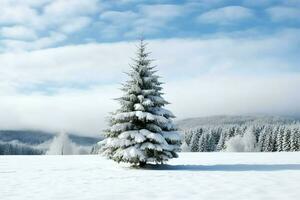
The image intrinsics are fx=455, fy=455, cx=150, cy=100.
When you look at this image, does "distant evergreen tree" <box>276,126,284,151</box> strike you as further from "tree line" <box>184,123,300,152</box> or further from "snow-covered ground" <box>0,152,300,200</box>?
"snow-covered ground" <box>0,152,300,200</box>

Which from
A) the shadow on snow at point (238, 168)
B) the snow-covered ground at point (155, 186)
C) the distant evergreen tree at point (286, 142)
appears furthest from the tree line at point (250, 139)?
the snow-covered ground at point (155, 186)

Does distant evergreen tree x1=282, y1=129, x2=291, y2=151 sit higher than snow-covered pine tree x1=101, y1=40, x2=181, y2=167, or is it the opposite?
snow-covered pine tree x1=101, y1=40, x2=181, y2=167

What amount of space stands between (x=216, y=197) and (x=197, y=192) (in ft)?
4.31

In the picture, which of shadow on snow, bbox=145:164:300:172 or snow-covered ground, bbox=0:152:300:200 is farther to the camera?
shadow on snow, bbox=145:164:300:172

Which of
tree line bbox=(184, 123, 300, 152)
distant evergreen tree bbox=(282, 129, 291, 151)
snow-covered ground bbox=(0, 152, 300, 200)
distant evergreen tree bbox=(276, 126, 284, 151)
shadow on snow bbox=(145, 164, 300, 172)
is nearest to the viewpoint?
snow-covered ground bbox=(0, 152, 300, 200)

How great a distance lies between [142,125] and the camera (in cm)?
2908

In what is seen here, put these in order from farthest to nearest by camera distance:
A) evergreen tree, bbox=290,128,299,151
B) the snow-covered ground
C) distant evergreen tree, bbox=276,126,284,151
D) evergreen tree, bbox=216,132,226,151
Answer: evergreen tree, bbox=216,132,226,151
distant evergreen tree, bbox=276,126,284,151
evergreen tree, bbox=290,128,299,151
the snow-covered ground

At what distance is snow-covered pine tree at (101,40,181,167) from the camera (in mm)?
27348

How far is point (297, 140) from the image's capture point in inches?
3954

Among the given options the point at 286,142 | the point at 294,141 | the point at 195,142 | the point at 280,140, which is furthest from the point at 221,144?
the point at 294,141

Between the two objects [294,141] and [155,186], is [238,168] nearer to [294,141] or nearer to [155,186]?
[155,186]

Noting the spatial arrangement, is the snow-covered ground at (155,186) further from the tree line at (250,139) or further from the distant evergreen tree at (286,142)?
the tree line at (250,139)

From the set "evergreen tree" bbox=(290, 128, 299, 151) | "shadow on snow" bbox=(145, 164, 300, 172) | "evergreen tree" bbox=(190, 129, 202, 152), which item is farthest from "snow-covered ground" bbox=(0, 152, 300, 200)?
"evergreen tree" bbox=(190, 129, 202, 152)

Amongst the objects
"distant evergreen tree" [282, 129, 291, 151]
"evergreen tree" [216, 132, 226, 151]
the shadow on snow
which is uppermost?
the shadow on snow
